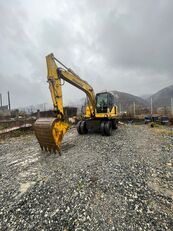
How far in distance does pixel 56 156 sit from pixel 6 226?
10.4 feet

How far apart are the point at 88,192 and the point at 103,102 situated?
6856mm

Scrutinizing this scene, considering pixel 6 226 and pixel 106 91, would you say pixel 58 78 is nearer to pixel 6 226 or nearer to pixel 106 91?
pixel 106 91

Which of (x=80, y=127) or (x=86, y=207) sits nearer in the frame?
(x=86, y=207)

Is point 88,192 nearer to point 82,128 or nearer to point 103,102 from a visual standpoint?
point 82,128

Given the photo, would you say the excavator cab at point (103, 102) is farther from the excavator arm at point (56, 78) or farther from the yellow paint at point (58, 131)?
the yellow paint at point (58, 131)

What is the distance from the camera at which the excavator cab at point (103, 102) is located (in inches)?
375

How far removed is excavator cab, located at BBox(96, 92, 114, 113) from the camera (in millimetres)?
9526

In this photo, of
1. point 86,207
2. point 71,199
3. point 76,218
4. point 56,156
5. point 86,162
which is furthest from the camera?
point 56,156

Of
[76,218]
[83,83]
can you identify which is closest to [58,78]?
[83,83]

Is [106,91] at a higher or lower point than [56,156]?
higher

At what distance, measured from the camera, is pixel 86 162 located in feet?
16.5

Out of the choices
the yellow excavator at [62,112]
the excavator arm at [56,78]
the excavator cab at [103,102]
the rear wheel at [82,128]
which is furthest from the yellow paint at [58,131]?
the excavator cab at [103,102]

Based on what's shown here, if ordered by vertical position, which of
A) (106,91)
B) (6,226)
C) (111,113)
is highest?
(106,91)

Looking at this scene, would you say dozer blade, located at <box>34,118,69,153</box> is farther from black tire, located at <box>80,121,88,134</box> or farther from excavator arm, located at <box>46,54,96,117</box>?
black tire, located at <box>80,121,88,134</box>
